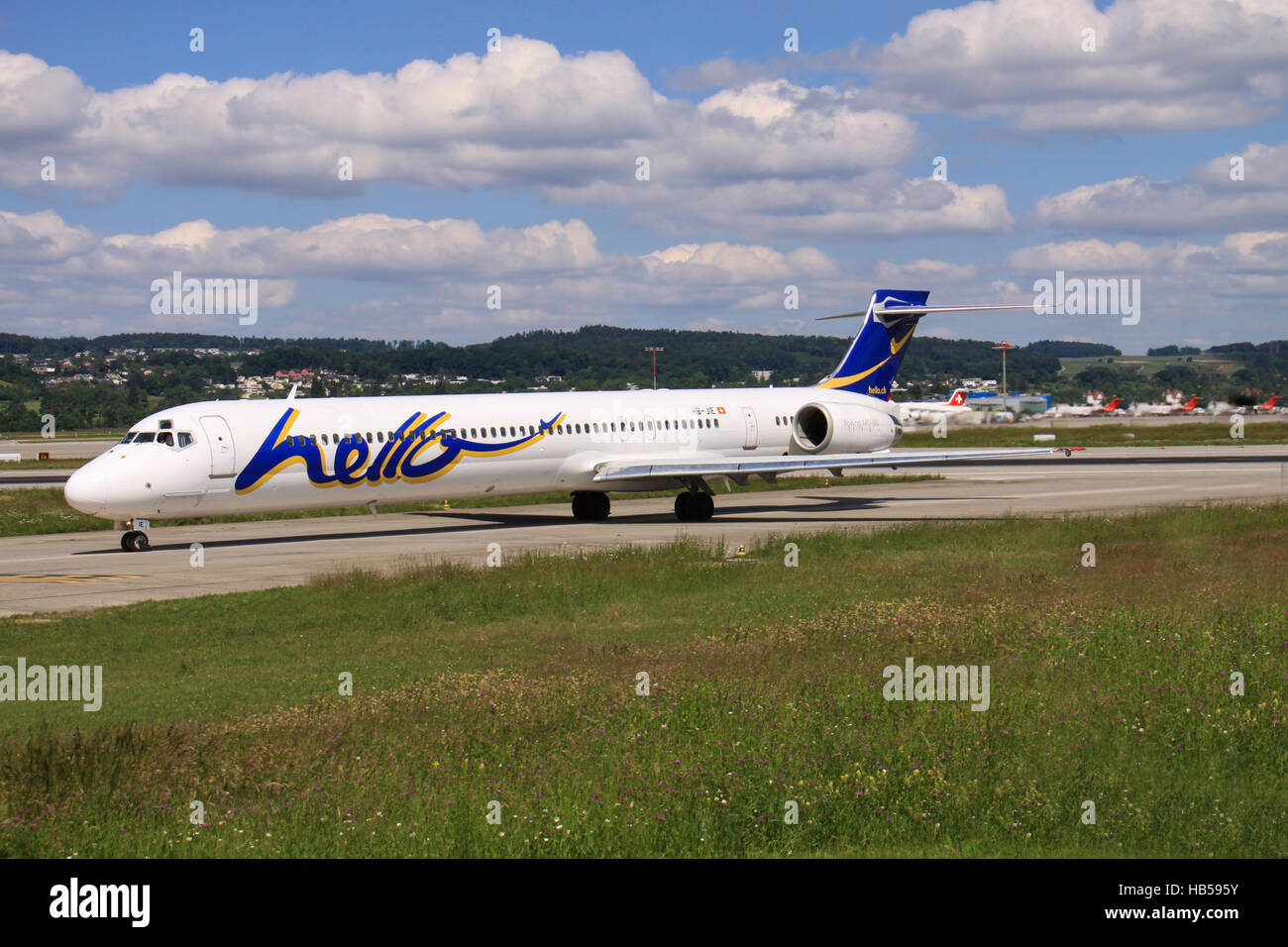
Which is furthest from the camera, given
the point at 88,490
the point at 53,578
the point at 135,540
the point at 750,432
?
the point at 750,432

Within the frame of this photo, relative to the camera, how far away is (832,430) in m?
42.4

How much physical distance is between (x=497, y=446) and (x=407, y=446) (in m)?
2.78

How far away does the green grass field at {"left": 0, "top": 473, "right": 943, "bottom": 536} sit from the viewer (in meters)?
38.8

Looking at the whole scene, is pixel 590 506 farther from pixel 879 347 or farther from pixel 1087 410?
pixel 1087 410

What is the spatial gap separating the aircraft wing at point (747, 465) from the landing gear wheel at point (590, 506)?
158 centimetres

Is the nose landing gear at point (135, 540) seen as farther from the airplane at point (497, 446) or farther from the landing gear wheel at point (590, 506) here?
the landing gear wheel at point (590, 506)

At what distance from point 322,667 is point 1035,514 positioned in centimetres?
2608

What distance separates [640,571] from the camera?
78.9ft

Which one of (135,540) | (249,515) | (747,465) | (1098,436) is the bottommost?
(249,515)

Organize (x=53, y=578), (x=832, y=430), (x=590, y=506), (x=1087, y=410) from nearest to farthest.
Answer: (x=53, y=578)
(x=590, y=506)
(x=832, y=430)
(x=1087, y=410)

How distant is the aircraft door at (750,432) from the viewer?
41469mm

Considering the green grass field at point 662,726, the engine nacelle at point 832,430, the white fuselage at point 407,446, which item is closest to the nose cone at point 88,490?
the white fuselage at point 407,446

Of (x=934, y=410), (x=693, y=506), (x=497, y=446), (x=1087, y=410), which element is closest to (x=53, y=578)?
(x=497, y=446)
